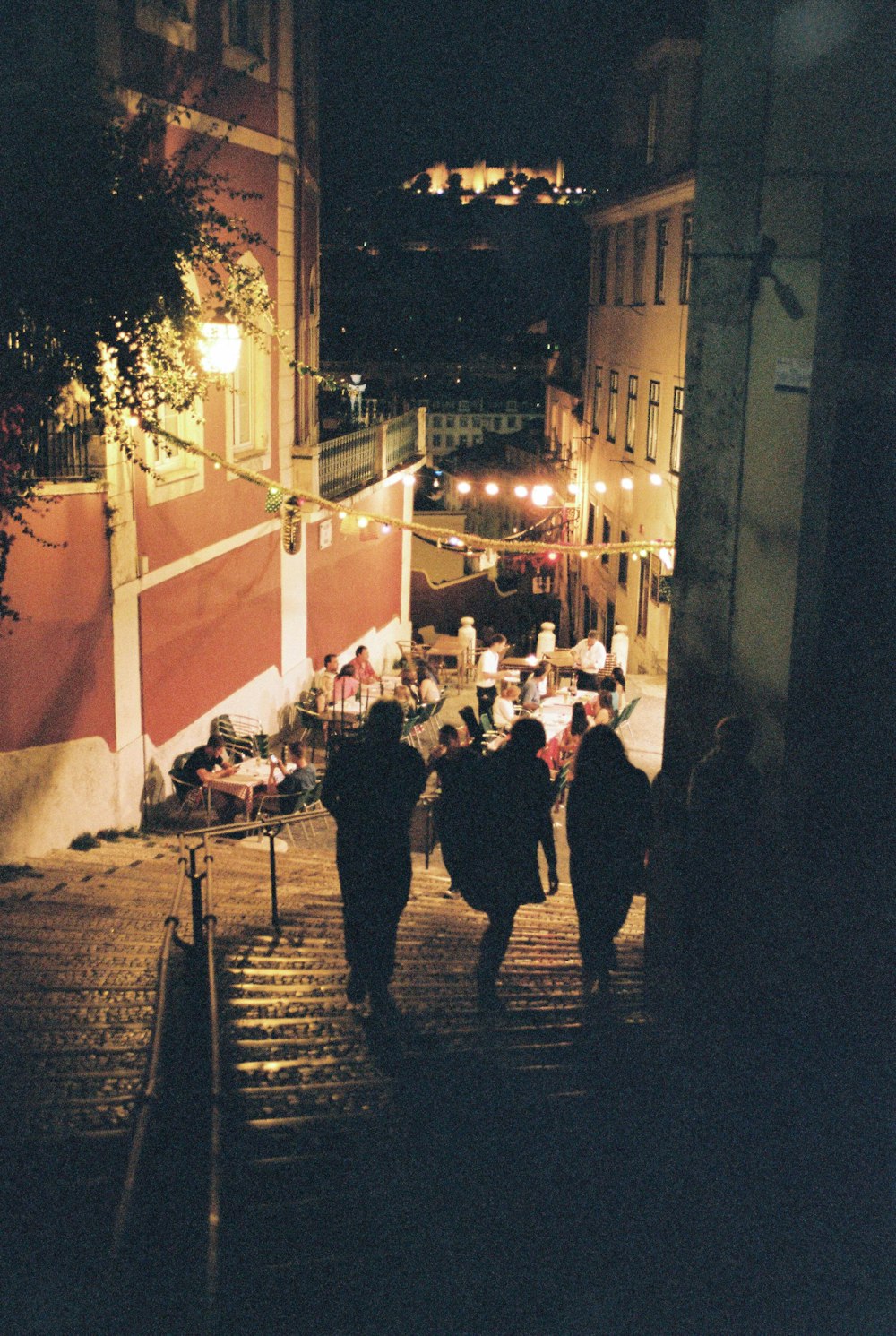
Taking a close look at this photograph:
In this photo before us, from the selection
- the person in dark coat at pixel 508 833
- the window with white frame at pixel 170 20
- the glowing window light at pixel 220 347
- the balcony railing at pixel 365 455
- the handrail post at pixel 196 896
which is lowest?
the handrail post at pixel 196 896

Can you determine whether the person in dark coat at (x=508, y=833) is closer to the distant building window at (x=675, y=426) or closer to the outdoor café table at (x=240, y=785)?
the outdoor café table at (x=240, y=785)

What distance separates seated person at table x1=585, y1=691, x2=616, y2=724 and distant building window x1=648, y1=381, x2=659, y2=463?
9.08 meters

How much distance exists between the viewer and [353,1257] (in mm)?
3350

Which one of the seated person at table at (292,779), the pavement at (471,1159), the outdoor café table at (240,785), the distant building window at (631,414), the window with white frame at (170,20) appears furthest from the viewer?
the distant building window at (631,414)

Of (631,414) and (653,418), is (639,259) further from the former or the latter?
(653,418)

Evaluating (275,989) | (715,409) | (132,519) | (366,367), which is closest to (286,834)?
(132,519)

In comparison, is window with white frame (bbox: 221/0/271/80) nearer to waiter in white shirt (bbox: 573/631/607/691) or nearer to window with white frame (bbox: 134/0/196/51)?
window with white frame (bbox: 134/0/196/51)

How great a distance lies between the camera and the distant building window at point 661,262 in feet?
76.5

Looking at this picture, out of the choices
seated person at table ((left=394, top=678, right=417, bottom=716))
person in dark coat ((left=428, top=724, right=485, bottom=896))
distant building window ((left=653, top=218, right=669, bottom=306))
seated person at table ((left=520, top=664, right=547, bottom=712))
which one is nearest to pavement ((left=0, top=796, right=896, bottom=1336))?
person in dark coat ((left=428, top=724, right=485, bottom=896))

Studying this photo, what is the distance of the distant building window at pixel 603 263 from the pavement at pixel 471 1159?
2524 centimetres

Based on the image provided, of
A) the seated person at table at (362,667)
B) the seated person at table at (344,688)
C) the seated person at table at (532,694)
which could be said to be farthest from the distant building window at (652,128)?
the seated person at table at (344,688)

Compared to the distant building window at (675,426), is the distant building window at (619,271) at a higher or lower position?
higher

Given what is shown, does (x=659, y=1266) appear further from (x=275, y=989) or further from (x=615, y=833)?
(x=275, y=989)

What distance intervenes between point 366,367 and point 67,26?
48.0 metres
